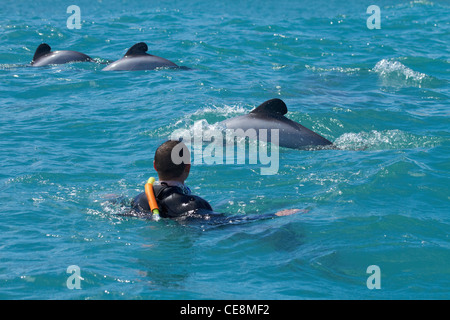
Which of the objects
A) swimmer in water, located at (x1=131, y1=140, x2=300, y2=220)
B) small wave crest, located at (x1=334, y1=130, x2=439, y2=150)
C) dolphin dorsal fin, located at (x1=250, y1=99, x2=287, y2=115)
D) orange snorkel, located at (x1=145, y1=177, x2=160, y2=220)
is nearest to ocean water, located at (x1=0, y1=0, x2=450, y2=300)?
small wave crest, located at (x1=334, y1=130, x2=439, y2=150)

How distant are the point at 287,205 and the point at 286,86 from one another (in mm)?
7952

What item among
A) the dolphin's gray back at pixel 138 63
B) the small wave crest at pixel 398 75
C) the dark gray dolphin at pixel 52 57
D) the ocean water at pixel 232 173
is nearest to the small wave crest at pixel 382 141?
the ocean water at pixel 232 173

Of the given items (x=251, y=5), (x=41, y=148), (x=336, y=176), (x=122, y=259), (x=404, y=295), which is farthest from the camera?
(x=251, y=5)

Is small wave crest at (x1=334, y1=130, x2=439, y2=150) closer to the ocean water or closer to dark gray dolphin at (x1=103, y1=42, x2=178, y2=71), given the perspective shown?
the ocean water

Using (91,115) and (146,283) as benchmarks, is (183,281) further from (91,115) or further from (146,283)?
(91,115)

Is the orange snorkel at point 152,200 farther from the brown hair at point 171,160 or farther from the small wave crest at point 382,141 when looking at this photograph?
the small wave crest at point 382,141

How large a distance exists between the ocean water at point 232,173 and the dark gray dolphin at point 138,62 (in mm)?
443

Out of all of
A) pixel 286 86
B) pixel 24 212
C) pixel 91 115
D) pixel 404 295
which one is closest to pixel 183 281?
pixel 404 295

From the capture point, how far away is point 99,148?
38.8 ft

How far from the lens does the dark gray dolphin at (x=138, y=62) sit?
1794 cm

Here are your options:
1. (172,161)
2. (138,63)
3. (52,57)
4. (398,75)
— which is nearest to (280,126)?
(172,161)

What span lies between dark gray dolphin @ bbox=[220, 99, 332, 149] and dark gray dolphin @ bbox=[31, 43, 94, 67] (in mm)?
8474

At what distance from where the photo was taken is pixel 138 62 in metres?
18.0

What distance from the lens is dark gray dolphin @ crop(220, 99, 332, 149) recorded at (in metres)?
11.6
